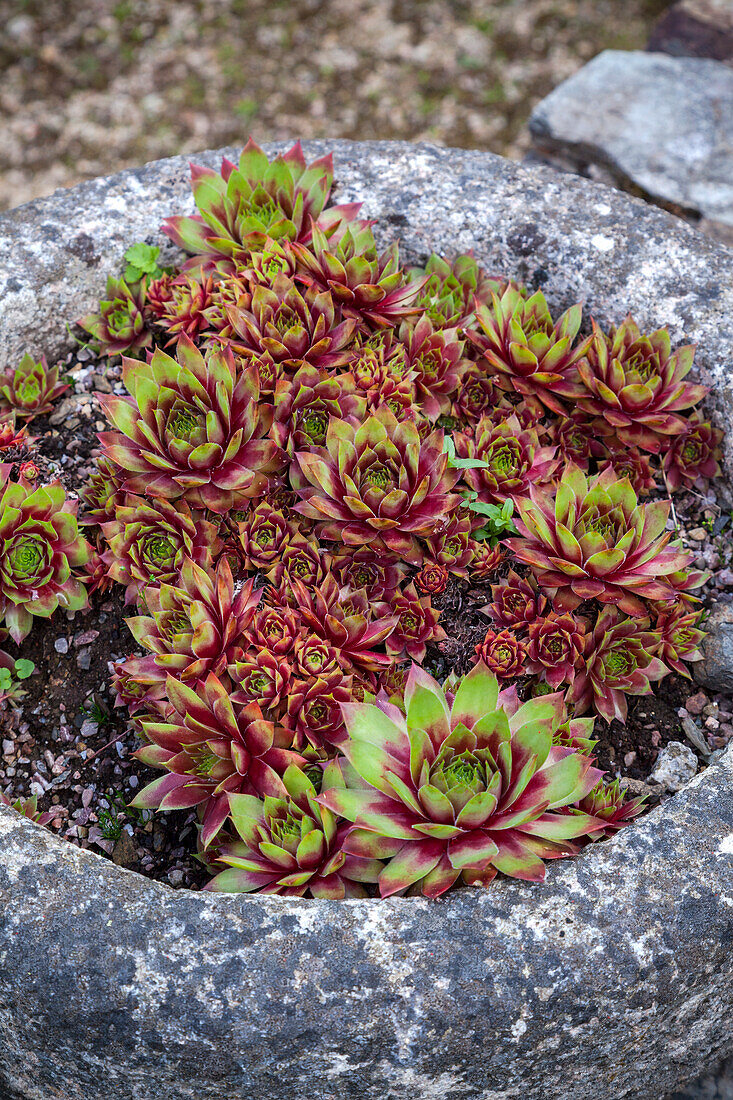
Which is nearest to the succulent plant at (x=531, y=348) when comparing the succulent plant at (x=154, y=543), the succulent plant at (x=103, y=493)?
the succulent plant at (x=154, y=543)

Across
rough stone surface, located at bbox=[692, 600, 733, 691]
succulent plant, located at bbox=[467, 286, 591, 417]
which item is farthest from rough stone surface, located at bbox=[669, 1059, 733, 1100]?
succulent plant, located at bbox=[467, 286, 591, 417]

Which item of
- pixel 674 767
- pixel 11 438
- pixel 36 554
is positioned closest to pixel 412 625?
pixel 674 767

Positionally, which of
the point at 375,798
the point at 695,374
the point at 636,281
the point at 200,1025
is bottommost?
the point at 200,1025

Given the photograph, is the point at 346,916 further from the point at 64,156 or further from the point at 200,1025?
the point at 64,156

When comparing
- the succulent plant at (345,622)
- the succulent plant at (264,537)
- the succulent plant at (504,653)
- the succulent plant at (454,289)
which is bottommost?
the succulent plant at (504,653)

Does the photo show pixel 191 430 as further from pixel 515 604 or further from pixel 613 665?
pixel 613 665

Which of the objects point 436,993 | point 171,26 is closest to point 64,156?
point 171,26

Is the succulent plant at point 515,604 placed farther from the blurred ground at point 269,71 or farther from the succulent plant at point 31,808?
the blurred ground at point 269,71
